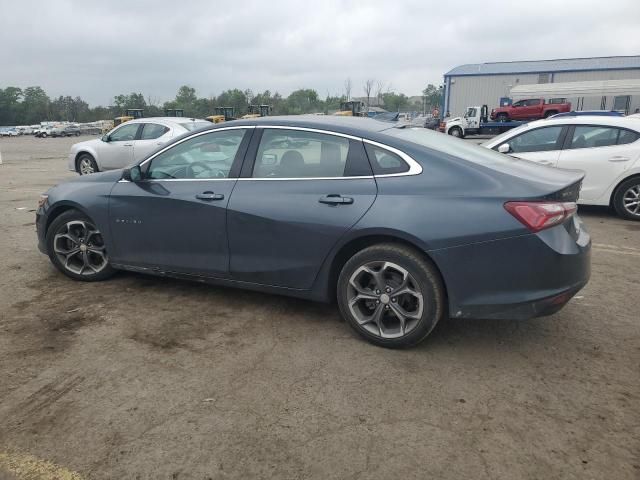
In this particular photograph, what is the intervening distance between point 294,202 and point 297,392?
1.36 m

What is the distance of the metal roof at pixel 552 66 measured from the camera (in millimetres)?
48469

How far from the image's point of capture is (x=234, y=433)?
2592mm

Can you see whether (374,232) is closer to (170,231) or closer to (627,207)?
(170,231)

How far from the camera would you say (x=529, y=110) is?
33094 mm

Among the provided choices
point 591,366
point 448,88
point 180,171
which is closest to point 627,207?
point 591,366

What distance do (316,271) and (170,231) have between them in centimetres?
136

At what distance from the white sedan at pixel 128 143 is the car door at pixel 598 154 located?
831 cm

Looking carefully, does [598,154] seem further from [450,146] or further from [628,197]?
[450,146]

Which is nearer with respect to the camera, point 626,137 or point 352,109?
point 626,137

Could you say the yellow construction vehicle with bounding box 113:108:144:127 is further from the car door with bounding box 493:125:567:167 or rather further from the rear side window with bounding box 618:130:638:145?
the rear side window with bounding box 618:130:638:145

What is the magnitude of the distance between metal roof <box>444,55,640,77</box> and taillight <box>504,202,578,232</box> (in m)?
51.4

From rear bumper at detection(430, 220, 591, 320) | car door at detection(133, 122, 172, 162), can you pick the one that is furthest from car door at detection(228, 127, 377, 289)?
car door at detection(133, 122, 172, 162)

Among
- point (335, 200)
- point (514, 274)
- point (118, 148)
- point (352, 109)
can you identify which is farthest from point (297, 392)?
point (352, 109)

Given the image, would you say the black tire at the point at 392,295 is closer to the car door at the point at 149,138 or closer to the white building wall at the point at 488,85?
the car door at the point at 149,138
